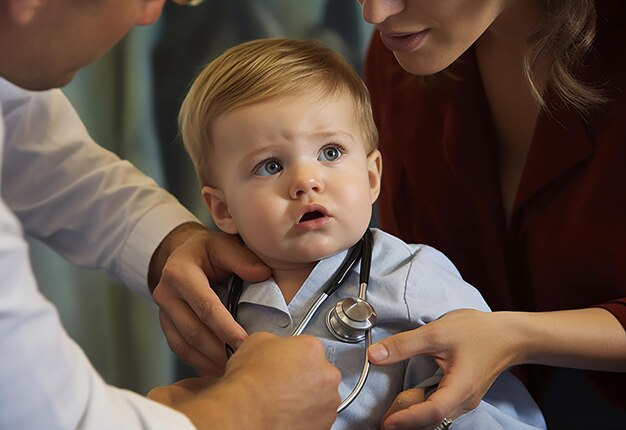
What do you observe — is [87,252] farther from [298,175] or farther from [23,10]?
[23,10]

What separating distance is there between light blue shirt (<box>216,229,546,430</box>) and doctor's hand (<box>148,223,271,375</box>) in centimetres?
4

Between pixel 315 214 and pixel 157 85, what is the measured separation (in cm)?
116

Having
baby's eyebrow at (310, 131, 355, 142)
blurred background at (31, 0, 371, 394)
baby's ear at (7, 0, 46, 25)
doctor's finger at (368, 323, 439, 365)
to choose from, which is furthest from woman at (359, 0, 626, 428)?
baby's ear at (7, 0, 46, 25)

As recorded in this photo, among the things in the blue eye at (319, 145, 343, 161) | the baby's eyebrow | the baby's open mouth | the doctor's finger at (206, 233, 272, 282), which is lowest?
the doctor's finger at (206, 233, 272, 282)

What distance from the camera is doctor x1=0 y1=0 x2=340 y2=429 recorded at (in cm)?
83

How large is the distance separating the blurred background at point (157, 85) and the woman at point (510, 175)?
0.40m

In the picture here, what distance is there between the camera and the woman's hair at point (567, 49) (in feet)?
4.83

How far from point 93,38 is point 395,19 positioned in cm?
57

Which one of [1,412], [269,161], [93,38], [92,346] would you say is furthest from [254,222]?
[92,346]

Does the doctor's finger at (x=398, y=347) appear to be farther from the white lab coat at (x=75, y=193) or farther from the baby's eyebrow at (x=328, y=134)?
the white lab coat at (x=75, y=193)

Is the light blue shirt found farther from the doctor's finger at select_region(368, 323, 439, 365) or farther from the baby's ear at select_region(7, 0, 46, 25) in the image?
the baby's ear at select_region(7, 0, 46, 25)

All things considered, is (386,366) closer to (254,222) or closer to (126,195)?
(254,222)

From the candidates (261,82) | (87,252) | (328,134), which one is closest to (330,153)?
(328,134)

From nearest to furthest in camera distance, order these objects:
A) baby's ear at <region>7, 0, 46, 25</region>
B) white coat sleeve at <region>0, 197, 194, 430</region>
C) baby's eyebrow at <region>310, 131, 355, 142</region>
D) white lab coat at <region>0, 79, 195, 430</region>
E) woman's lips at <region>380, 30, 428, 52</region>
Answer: white coat sleeve at <region>0, 197, 194, 430</region>, baby's ear at <region>7, 0, 46, 25</region>, baby's eyebrow at <region>310, 131, 355, 142</region>, woman's lips at <region>380, 30, 428, 52</region>, white lab coat at <region>0, 79, 195, 430</region>
